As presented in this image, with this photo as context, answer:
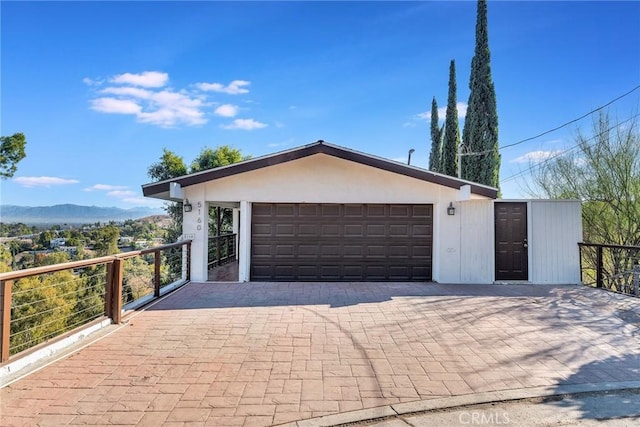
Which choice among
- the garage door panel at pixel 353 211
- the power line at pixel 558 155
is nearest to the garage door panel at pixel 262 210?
the garage door panel at pixel 353 211

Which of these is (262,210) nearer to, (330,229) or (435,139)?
(330,229)

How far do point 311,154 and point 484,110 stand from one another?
1184cm

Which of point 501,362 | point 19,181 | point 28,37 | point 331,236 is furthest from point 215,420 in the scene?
point 19,181

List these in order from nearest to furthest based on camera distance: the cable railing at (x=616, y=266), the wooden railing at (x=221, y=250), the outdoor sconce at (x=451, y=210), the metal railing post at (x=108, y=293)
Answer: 1. the metal railing post at (x=108, y=293)
2. the outdoor sconce at (x=451, y=210)
3. the cable railing at (x=616, y=266)
4. the wooden railing at (x=221, y=250)

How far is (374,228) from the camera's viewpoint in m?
8.92

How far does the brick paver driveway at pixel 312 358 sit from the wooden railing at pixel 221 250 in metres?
4.67

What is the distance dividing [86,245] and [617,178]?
954 inches

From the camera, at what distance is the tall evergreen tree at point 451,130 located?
2050cm

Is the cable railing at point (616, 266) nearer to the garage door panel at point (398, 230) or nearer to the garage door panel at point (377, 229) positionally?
the garage door panel at point (398, 230)

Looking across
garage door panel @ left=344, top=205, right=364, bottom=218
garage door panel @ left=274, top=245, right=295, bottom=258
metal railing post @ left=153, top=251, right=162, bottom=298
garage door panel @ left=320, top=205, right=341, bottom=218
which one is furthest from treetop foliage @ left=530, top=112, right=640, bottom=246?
metal railing post @ left=153, top=251, right=162, bottom=298

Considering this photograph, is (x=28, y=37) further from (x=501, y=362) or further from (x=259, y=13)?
(x=501, y=362)

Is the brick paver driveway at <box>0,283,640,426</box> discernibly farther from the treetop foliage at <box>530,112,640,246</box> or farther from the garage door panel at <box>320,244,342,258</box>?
Answer: the treetop foliage at <box>530,112,640,246</box>

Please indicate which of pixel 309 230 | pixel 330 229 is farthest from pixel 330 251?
pixel 309 230

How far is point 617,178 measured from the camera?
→ 9.66 m
